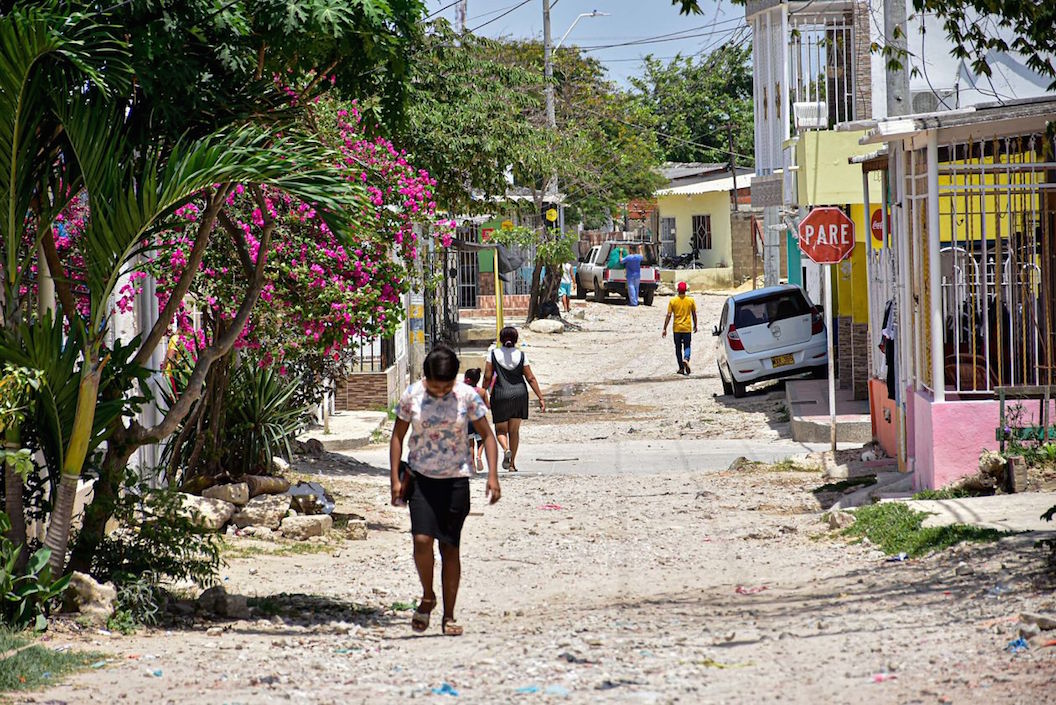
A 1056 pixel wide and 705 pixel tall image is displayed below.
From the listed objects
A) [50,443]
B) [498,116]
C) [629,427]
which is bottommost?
[629,427]

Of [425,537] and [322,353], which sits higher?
[322,353]

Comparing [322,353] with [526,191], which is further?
[526,191]

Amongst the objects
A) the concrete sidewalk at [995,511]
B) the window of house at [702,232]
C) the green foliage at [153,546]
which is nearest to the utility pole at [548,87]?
the window of house at [702,232]

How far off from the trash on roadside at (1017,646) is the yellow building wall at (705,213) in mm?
46933

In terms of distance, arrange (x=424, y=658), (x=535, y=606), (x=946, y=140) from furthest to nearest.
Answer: (x=946, y=140), (x=535, y=606), (x=424, y=658)

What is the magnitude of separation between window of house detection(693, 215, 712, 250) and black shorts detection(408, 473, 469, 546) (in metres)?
49.2

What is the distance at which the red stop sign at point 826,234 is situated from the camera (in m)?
15.0

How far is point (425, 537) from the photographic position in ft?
25.0

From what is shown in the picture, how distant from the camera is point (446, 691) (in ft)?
19.4

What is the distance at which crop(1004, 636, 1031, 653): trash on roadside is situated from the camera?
6.15 m

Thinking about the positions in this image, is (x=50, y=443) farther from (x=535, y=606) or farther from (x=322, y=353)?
(x=322, y=353)

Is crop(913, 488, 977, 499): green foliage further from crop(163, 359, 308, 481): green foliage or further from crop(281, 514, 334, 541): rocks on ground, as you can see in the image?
crop(163, 359, 308, 481): green foliage

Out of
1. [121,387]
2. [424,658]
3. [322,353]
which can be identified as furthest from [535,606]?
[322,353]

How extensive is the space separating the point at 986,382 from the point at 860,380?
7.01 metres
